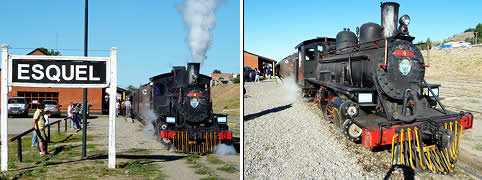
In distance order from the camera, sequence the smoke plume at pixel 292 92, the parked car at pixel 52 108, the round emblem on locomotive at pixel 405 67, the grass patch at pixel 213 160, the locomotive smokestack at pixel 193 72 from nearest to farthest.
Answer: the round emblem on locomotive at pixel 405 67 < the grass patch at pixel 213 160 < the locomotive smokestack at pixel 193 72 < the smoke plume at pixel 292 92 < the parked car at pixel 52 108

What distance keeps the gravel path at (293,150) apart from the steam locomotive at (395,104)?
24.6 inches

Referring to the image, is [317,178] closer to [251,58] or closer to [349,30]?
[349,30]

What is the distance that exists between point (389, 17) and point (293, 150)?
4375 mm

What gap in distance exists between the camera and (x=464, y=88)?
65.7ft

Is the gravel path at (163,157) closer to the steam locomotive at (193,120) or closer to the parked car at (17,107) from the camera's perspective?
the steam locomotive at (193,120)

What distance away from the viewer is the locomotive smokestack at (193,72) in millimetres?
9672

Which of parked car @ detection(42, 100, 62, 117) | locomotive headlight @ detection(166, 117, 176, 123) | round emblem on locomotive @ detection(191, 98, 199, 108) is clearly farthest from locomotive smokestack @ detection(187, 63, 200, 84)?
parked car @ detection(42, 100, 62, 117)

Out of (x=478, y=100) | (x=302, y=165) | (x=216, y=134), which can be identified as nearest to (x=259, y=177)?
(x=302, y=165)

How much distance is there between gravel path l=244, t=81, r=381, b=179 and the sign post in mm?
3071

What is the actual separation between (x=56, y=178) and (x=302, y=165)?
14.7ft

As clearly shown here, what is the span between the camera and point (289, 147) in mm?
8086

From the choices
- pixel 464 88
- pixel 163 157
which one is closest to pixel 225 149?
pixel 163 157

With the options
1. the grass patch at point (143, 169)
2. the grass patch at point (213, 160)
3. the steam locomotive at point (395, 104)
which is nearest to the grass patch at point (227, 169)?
the grass patch at point (213, 160)

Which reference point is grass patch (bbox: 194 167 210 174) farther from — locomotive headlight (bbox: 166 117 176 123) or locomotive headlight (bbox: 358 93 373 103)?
locomotive headlight (bbox: 358 93 373 103)
